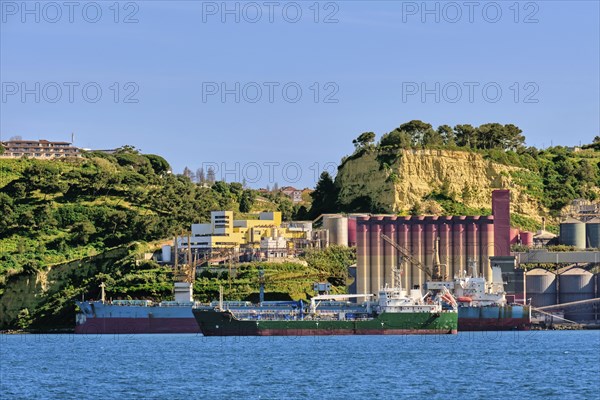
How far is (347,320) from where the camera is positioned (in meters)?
133

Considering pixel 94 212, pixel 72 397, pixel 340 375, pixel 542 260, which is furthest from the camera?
pixel 94 212

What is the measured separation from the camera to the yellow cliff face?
185 m

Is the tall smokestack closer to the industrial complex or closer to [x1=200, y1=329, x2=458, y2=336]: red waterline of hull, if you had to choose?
the industrial complex

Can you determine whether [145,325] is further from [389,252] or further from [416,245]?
[416,245]

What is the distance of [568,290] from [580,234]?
577 inches

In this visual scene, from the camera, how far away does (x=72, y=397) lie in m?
76.3

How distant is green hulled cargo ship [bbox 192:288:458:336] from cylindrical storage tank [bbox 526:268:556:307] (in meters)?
19.3

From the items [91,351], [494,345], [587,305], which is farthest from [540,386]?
[587,305]

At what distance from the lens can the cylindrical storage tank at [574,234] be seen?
164 meters

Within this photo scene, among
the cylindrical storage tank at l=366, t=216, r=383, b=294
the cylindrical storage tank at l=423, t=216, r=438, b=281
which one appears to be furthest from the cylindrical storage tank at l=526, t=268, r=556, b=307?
the cylindrical storage tank at l=366, t=216, r=383, b=294

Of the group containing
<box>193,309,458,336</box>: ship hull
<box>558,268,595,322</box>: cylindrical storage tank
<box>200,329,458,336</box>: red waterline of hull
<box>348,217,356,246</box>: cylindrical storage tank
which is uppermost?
<box>348,217,356,246</box>: cylindrical storage tank

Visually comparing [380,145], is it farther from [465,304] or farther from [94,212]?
[465,304]

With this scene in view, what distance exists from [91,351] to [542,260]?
58188mm

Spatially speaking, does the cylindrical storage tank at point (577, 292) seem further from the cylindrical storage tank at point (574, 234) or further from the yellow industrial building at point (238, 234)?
the yellow industrial building at point (238, 234)
